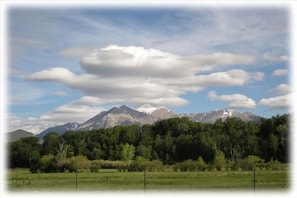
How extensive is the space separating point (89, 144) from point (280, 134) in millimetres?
23120

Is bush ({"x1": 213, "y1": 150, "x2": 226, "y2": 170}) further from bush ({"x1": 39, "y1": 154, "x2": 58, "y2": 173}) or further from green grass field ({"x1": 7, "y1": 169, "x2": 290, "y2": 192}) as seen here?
green grass field ({"x1": 7, "y1": 169, "x2": 290, "y2": 192})

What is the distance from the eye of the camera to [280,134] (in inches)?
1948

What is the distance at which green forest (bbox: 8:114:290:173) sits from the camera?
43594mm

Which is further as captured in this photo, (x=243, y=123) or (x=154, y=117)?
(x=154, y=117)

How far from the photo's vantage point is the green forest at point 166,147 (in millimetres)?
43594

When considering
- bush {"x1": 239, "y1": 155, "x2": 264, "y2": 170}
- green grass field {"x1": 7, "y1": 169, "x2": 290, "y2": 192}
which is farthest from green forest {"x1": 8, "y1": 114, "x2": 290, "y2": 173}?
green grass field {"x1": 7, "y1": 169, "x2": 290, "y2": 192}

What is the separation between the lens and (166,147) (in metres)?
57.9

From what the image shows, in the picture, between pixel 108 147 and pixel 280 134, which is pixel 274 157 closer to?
pixel 280 134

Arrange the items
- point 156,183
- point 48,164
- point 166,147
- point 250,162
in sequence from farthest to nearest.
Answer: point 166,147, point 250,162, point 48,164, point 156,183

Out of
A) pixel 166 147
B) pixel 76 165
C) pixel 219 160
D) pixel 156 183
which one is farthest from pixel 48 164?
pixel 156 183

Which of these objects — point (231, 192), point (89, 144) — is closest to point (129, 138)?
point (89, 144)

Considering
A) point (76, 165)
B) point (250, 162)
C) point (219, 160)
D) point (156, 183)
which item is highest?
point (219, 160)

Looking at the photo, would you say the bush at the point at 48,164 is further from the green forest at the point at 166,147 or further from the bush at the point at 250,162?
the bush at the point at 250,162

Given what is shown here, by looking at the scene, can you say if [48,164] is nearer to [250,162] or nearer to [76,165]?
[76,165]
